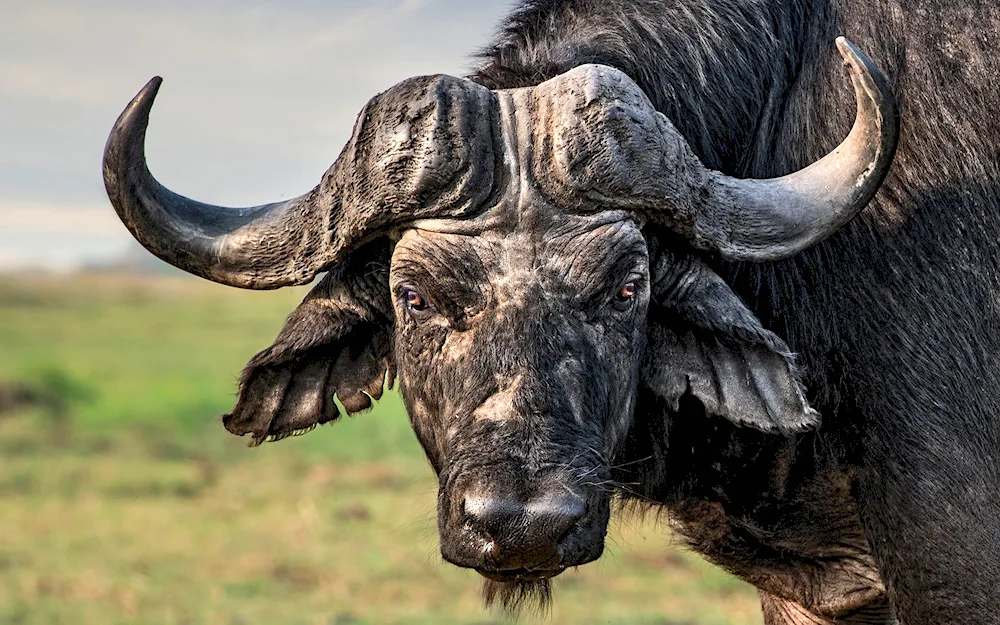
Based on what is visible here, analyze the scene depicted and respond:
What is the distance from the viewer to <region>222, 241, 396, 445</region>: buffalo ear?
138 inches

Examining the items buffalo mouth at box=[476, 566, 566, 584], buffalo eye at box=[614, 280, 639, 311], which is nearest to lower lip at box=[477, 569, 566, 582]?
buffalo mouth at box=[476, 566, 566, 584]

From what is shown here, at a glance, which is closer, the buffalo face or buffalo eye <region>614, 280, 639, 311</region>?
the buffalo face

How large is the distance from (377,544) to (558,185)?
6.14m

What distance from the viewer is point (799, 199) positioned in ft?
10.8

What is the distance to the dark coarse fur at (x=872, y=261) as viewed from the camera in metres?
3.36

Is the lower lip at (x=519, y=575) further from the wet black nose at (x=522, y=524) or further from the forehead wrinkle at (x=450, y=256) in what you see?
the forehead wrinkle at (x=450, y=256)

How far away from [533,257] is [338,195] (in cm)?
54

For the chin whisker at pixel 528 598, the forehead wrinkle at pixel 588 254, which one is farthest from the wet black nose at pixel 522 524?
the chin whisker at pixel 528 598

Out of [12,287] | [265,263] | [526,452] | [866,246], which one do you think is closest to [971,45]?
[866,246]

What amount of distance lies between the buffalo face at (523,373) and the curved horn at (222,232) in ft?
0.87

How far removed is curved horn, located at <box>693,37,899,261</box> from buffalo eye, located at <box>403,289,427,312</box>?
2.34 feet

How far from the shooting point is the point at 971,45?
3463 mm

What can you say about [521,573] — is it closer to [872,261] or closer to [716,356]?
[716,356]

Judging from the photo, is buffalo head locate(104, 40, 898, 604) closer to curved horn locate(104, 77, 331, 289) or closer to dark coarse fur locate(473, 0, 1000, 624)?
curved horn locate(104, 77, 331, 289)
